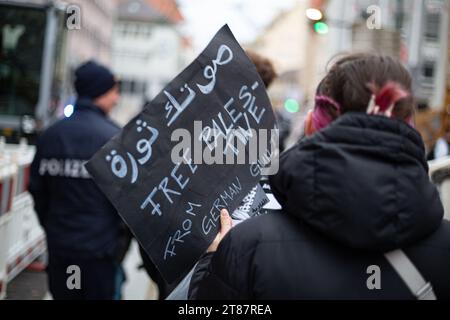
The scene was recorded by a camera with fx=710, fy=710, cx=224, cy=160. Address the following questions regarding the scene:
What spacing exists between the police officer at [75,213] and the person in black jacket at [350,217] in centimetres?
244

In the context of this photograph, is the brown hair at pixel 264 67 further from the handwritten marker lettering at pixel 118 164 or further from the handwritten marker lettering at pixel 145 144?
the handwritten marker lettering at pixel 118 164

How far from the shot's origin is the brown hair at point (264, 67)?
3.97m

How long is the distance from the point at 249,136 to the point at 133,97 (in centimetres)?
8912

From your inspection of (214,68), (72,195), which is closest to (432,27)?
(72,195)

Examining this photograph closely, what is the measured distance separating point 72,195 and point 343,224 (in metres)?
2.80

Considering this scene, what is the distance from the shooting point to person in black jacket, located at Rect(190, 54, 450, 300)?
1814 mm

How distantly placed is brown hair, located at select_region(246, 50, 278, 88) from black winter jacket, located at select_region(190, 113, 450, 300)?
208 centimetres

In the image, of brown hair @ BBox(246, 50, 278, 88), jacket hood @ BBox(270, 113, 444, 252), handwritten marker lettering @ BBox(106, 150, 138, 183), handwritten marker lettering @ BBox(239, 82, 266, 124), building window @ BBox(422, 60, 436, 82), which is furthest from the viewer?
building window @ BBox(422, 60, 436, 82)

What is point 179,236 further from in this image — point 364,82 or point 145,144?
point 364,82

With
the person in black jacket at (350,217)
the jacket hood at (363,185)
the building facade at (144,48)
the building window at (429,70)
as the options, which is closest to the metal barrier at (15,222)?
the person in black jacket at (350,217)

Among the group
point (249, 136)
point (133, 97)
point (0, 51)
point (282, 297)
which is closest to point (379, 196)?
point (282, 297)

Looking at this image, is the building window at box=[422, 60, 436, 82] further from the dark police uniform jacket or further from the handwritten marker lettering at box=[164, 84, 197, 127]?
the handwritten marker lettering at box=[164, 84, 197, 127]

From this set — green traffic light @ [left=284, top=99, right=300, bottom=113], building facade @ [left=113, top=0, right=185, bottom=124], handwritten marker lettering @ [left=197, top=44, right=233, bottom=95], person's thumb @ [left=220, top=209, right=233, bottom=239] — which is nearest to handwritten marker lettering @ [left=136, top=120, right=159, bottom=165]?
handwritten marker lettering @ [left=197, top=44, right=233, bottom=95]

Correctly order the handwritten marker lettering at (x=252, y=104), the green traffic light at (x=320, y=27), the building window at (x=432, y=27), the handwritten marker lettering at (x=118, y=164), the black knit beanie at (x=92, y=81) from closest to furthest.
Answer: the handwritten marker lettering at (x=118, y=164) → the handwritten marker lettering at (x=252, y=104) → the black knit beanie at (x=92, y=81) → the green traffic light at (x=320, y=27) → the building window at (x=432, y=27)
